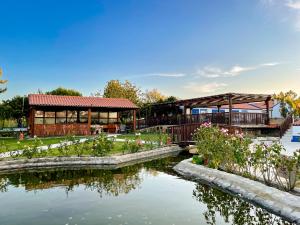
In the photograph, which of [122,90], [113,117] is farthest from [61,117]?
[122,90]

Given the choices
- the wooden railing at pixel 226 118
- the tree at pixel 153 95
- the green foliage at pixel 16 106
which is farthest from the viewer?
the tree at pixel 153 95

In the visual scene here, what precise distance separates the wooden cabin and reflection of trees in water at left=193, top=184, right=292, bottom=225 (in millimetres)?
18305

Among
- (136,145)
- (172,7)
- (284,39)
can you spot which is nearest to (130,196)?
(136,145)

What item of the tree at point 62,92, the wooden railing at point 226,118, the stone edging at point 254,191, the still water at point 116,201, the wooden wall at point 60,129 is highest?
the tree at point 62,92

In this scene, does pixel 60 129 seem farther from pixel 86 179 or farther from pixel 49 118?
pixel 86 179

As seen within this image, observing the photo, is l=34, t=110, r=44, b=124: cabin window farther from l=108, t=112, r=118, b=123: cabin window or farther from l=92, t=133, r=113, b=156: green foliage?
l=92, t=133, r=113, b=156: green foliage

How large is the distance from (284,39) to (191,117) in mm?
10203

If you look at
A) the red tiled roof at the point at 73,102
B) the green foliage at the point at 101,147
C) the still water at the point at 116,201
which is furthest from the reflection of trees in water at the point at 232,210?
the red tiled roof at the point at 73,102

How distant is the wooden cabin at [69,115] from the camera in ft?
77.3

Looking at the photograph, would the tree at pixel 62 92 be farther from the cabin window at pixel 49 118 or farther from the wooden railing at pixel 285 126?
the wooden railing at pixel 285 126

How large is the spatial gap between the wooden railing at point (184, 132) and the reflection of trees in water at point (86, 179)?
4.82 m

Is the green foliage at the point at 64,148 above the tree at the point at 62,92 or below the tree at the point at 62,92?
below

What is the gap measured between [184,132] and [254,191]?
984 centimetres

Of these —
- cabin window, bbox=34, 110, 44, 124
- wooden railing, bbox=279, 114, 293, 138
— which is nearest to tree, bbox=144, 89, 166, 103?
cabin window, bbox=34, 110, 44, 124
